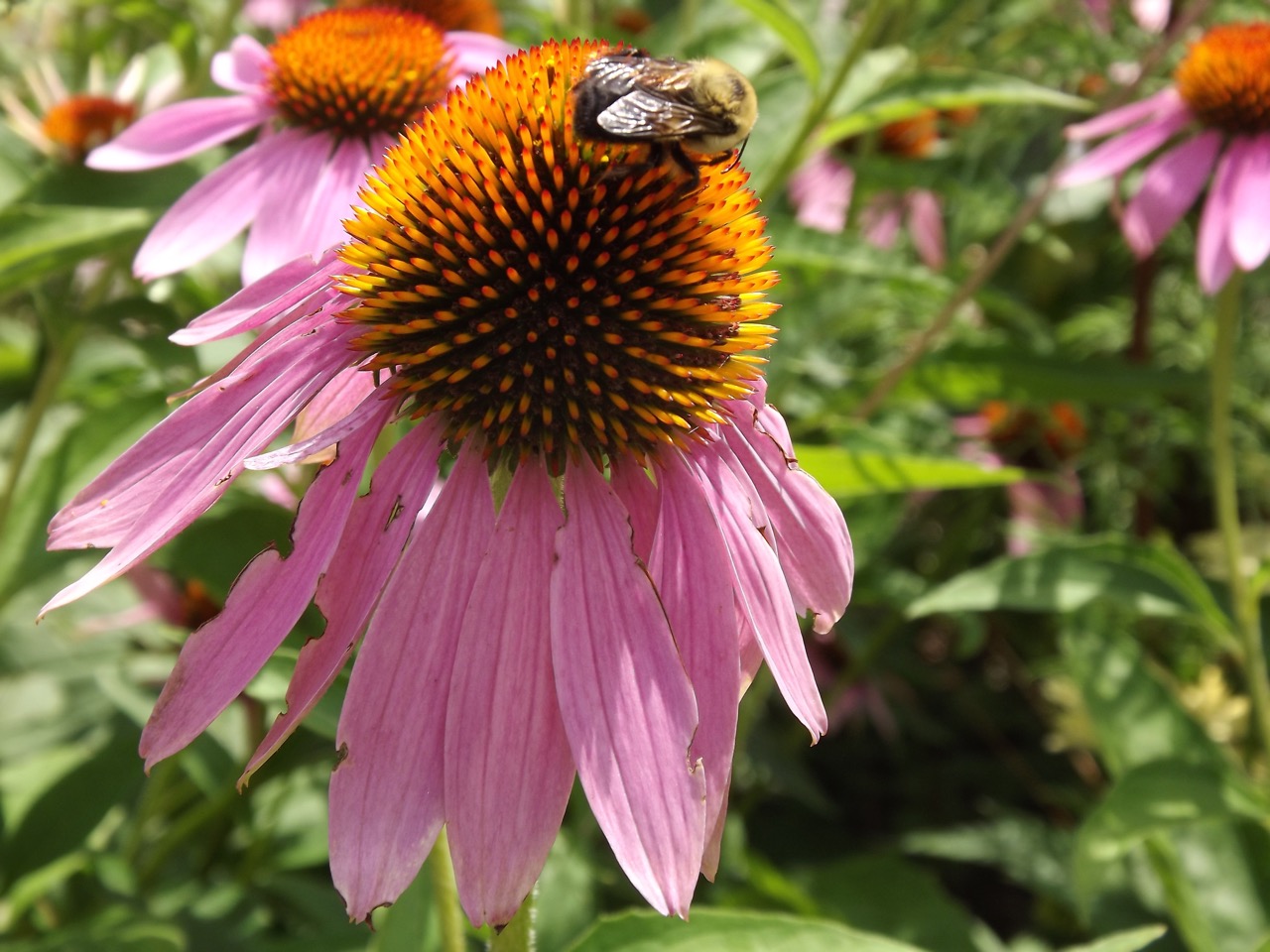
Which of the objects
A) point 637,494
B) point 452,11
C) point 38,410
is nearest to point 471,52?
point 452,11

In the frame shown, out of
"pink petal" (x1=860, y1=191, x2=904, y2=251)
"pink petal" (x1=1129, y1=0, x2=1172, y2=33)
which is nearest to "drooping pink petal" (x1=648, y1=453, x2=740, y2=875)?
"pink petal" (x1=1129, y1=0, x2=1172, y2=33)

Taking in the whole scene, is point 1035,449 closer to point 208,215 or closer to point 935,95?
point 935,95

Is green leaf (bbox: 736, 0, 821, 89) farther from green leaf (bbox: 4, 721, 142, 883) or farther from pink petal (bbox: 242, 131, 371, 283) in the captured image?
green leaf (bbox: 4, 721, 142, 883)

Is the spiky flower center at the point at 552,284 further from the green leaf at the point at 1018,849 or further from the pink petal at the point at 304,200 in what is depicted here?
the green leaf at the point at 1018,849

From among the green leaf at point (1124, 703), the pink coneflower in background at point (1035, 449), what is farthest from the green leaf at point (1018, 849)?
the pink coneflower in background at point (1035, 449)

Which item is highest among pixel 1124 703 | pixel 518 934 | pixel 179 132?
pixel 179 132

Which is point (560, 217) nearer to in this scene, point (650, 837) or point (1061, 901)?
point (650, 837)

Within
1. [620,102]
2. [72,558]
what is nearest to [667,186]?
[620,102]
